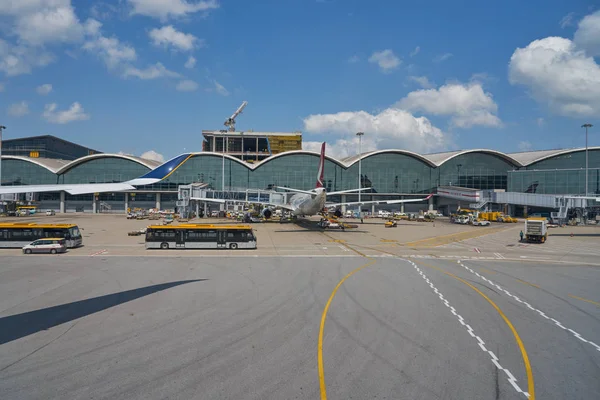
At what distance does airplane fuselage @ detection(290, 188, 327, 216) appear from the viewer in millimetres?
50397

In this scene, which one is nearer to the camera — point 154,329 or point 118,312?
point 154,329

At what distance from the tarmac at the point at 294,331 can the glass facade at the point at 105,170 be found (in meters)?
82.0

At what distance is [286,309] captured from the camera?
17047mm

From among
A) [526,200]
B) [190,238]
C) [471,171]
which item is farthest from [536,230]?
[471,171]

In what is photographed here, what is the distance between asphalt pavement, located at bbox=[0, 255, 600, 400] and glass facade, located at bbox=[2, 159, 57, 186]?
96.6 m

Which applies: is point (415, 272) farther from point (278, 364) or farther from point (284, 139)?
point (284, 139)

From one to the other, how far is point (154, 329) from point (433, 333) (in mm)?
10717

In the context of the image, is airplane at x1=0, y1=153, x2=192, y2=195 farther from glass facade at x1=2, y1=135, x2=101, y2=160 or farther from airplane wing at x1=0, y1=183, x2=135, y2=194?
glass facade at x1=2, y1=135, x2=101, y2=160

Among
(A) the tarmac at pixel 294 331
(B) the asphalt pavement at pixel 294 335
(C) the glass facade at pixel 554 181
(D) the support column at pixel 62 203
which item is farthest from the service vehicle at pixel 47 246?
(C) the glass facade at pixel 554 181

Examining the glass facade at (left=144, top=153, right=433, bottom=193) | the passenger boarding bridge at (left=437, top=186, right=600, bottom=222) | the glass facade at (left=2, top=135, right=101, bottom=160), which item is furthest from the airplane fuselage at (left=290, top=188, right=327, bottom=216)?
the glass facade at (left=2, top=135, right=101, bottom=160)

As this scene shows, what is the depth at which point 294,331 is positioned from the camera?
46.6 ft

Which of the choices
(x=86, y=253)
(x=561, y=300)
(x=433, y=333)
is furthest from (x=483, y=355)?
(x=86, y=253)

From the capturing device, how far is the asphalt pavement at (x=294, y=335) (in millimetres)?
10047

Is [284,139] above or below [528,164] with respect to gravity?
above
